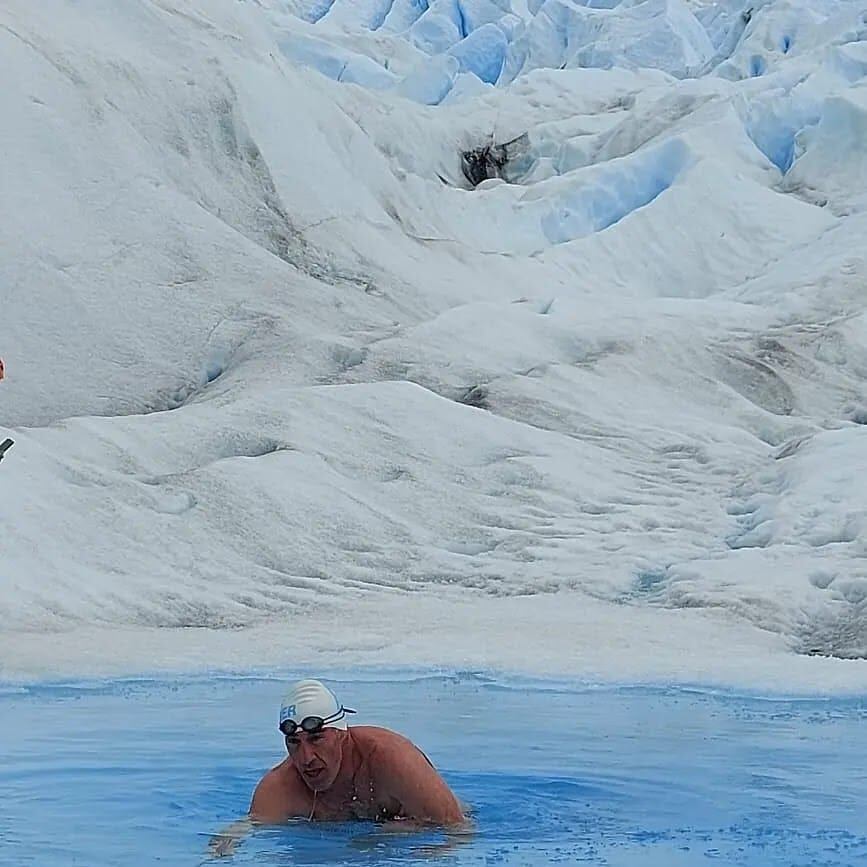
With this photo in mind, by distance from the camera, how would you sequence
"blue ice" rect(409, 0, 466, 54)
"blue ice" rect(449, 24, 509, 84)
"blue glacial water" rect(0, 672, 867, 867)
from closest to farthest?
"blue glacial water" rect(0, 672, 867, 867), "blue ice" rect(449, 24, 509, 84), "blue ice" rect(409, 0, 466, 54)

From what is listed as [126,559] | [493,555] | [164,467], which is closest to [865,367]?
[493,555]

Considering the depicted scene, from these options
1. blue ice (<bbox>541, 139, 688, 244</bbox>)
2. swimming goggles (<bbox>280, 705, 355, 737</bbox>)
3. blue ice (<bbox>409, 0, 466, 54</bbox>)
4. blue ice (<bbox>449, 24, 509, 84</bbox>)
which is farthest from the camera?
blue ice (<bbox>409, 0, 466, 54</bbox>)

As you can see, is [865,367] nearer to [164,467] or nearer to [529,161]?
[164,467]

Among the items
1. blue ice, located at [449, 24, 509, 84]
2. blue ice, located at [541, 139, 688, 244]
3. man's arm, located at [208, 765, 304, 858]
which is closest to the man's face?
man's arm, located at [208, 765, 304, 858]

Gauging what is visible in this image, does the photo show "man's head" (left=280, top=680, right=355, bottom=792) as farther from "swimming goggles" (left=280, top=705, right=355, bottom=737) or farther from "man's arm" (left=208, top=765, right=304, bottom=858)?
"man's arm" (left=208, top=765, right=304, bottom=858)

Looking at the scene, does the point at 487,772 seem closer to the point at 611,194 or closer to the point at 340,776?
the point at 340,776

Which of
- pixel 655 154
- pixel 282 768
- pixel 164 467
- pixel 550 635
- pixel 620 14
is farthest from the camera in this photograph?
pixel 620 14

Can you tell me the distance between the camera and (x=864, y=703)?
627cm

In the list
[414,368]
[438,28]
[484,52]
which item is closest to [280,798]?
[414,368]

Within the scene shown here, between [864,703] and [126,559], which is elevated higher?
[126,559]

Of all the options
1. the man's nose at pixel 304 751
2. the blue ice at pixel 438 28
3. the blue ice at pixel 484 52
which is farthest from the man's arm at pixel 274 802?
the blue ice at pixel 438 28

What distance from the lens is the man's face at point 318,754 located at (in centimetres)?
404

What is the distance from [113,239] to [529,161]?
35.9 feet

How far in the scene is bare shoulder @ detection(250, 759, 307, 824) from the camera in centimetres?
425
